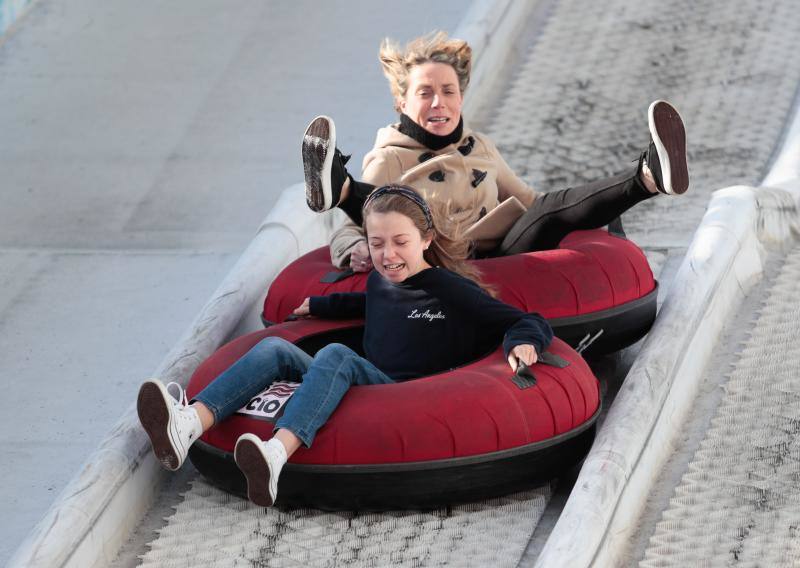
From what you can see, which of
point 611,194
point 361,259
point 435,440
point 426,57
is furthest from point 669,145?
point 435,440

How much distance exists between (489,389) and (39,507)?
1.25 m

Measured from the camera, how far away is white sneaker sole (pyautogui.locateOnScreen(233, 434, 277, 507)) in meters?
2.53

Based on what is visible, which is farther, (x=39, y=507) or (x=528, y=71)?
(x=528, y=71)

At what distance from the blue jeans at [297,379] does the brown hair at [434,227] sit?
298mm

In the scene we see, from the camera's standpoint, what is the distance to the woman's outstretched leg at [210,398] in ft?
8.66

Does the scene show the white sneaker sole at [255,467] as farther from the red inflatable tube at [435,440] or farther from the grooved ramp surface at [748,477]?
the grooved ramp surface at [748,477]

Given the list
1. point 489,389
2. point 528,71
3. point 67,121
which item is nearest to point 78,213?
point 67,121

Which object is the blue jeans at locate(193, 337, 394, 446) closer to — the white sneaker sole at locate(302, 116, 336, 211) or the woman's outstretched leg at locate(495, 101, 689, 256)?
the white sneaker sole at locate(302, 116, 336, 211)

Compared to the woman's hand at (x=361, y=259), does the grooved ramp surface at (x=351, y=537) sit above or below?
below

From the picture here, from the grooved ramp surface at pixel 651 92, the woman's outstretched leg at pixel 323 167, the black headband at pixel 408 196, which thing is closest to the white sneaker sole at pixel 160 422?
the black headband at pixel 408 196

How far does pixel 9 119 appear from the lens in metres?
5.72

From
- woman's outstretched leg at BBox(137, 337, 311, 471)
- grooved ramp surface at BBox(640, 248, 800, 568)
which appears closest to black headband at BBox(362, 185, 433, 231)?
woman's outstretched leg at BBox(137, 337, 311, 471)

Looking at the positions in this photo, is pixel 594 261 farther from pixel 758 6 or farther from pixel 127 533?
pixel 758 6

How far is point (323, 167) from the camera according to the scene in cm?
312
